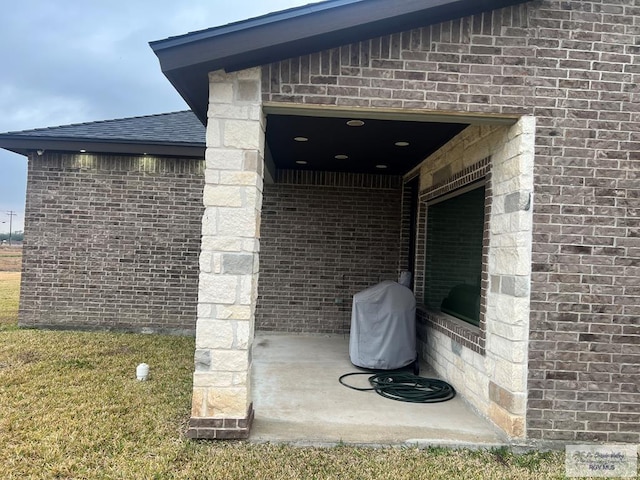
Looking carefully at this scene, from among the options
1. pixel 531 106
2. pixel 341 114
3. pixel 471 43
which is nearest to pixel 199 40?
pixel 341 114

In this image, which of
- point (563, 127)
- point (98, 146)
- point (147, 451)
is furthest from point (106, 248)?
point (563, 127)

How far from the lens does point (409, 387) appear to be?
4723mm

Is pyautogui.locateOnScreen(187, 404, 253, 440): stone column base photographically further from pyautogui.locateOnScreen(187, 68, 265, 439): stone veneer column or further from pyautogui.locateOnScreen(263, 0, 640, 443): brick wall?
pyautogui.locateOnScreen(263, 0, 640, 443): brick wall

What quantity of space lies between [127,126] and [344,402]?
6330 mm

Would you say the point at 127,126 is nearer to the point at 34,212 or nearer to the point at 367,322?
the point at 34,212

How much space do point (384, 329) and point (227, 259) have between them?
271 cm

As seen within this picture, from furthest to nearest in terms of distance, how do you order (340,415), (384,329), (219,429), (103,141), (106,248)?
1. (106,248)
2. (103,141)
3. (384,329)
4. (340,415)
5. (219,429)

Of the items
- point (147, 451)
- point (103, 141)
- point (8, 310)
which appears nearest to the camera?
point (147, 451)

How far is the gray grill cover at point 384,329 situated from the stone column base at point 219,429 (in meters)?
2.40

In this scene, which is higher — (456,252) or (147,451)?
(456,252)

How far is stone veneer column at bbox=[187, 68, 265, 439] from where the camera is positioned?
11.1ft

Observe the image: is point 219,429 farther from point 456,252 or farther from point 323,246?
point 323,246

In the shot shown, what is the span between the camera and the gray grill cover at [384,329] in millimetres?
5441

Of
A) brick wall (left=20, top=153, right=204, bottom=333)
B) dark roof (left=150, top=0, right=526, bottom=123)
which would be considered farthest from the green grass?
dark roof (left=150, top=0, right=526, bottom=123)
